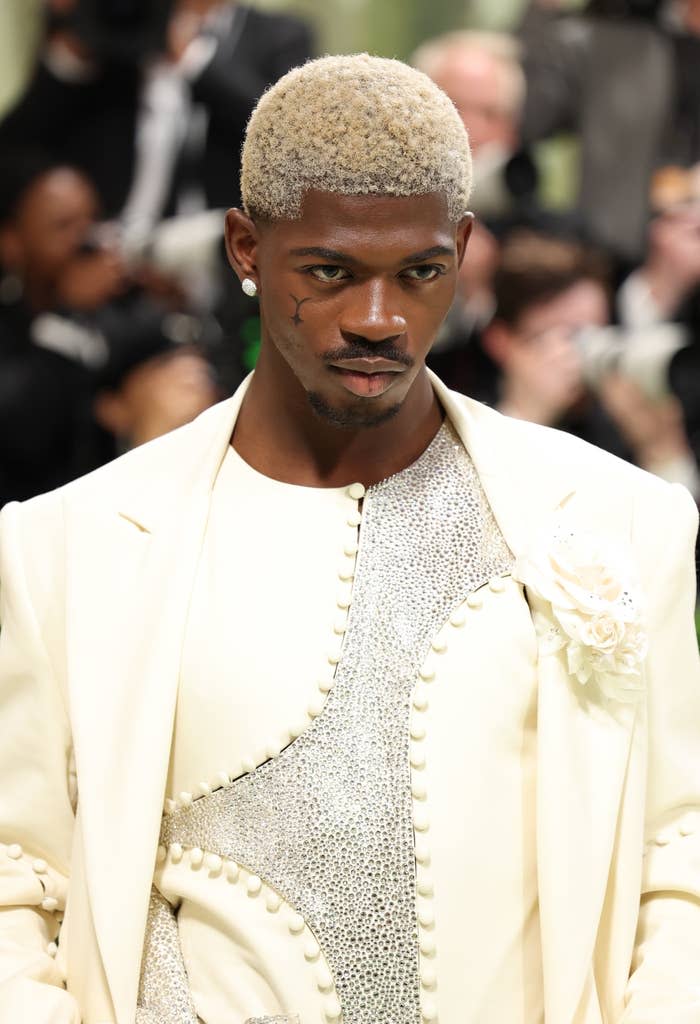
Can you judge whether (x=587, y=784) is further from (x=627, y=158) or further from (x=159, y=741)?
(x=627, y=158)

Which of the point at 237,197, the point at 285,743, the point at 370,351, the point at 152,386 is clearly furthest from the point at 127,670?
the point at 237,197

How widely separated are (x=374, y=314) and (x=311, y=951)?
0.58 metres

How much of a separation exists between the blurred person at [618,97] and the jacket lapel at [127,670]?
89.2 inches

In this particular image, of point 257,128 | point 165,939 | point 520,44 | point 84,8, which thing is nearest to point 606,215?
point 520,44

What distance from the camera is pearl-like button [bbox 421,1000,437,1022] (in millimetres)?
1469

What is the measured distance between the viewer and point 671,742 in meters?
1.56

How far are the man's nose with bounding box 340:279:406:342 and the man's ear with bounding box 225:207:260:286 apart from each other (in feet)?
0.50

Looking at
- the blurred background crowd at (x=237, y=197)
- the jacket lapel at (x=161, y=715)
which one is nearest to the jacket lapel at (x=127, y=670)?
the jacket lapel at (x=161, y=715)

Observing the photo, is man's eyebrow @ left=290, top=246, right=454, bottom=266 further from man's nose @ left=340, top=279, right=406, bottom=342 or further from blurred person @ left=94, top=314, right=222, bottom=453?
blurred person @ left=94, top=314, right=222, bottom=453

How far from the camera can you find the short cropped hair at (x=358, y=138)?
4.77 feet

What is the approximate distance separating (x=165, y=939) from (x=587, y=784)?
16.9 inches

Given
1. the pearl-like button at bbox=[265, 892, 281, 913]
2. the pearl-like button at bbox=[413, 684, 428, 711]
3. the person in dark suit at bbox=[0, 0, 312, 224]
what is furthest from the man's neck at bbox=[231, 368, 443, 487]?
the person in dark suit at bbox=[0, 0, 312, 224]

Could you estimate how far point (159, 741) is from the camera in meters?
1.52

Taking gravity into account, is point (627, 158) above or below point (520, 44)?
below
